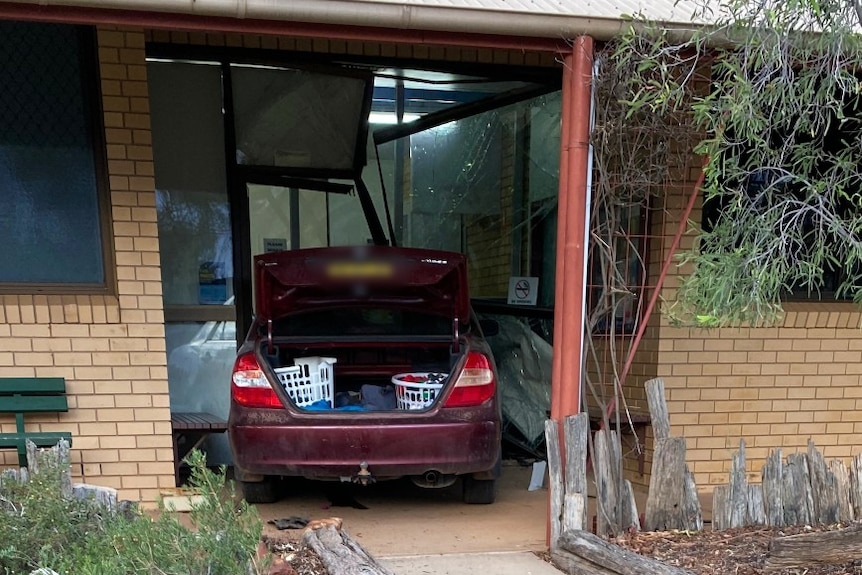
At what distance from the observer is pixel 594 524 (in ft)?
11.0

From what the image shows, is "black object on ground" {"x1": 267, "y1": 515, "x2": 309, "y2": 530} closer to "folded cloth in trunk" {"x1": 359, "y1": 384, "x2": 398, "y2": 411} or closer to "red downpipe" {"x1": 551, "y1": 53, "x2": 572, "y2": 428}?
"folded cloth in trunk" {"x1": 359, "y1": 384, "x2": 398, "y2": 411}

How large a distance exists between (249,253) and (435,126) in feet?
9.22

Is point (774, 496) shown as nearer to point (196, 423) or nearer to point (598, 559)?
point (598, 559)

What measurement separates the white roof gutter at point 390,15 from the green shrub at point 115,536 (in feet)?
6.83

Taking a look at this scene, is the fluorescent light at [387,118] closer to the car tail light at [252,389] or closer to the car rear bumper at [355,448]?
the car tail light at [252,389]

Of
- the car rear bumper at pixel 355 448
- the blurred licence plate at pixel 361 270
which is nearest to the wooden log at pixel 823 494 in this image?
the car rear bumper at pixel 355 448

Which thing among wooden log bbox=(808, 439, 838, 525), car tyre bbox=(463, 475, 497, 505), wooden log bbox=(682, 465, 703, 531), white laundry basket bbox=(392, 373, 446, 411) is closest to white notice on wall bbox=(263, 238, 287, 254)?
white laundry basket bbox=(392, 373, 446, 411)

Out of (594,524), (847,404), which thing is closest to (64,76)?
(594,524)

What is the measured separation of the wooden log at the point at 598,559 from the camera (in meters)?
2.75

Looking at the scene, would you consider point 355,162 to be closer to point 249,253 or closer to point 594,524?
point 249,253

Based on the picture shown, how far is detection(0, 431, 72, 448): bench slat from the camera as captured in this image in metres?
3.44

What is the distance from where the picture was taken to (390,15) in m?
2.69

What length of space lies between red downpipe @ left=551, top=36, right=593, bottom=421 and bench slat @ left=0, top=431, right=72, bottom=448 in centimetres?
309

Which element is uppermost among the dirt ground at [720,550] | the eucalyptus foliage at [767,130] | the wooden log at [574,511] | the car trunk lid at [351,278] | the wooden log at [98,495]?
the eucalyptus foliage at [767,130]
